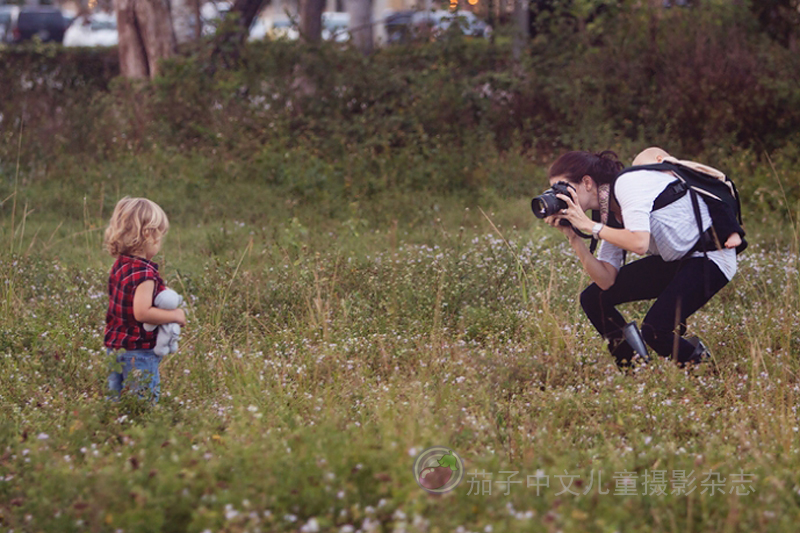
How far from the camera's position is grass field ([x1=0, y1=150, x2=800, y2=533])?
2908mm

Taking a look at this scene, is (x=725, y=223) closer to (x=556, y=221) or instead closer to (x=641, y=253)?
(x=641, y=253)

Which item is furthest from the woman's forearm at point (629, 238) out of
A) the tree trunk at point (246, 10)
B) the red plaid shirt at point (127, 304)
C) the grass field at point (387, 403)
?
Result: the tree trunk at point (246, 10)

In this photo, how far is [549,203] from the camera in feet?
13.8

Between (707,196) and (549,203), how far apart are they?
85 centimetres

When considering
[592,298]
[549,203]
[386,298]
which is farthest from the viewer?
[386,298]

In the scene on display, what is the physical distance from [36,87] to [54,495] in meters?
12.7

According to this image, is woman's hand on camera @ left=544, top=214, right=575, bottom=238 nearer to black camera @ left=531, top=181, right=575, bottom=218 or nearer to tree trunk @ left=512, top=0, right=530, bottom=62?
black camera @ left=531, top=181, right=575, bottom=218

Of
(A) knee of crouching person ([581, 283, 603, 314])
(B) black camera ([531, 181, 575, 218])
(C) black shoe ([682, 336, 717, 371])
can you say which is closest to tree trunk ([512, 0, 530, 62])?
(A) knee of crouching person ([581, 283, 603, 314])

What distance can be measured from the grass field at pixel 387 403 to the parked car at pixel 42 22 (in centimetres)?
2435

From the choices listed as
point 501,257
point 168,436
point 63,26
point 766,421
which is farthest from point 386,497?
point 63,26

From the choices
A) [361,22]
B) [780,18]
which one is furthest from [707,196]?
[361,22]

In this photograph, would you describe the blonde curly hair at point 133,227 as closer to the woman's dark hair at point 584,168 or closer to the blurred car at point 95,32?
the woman's dark hair at point 584,168

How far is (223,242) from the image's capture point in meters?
8.12

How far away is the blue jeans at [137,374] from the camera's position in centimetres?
404
